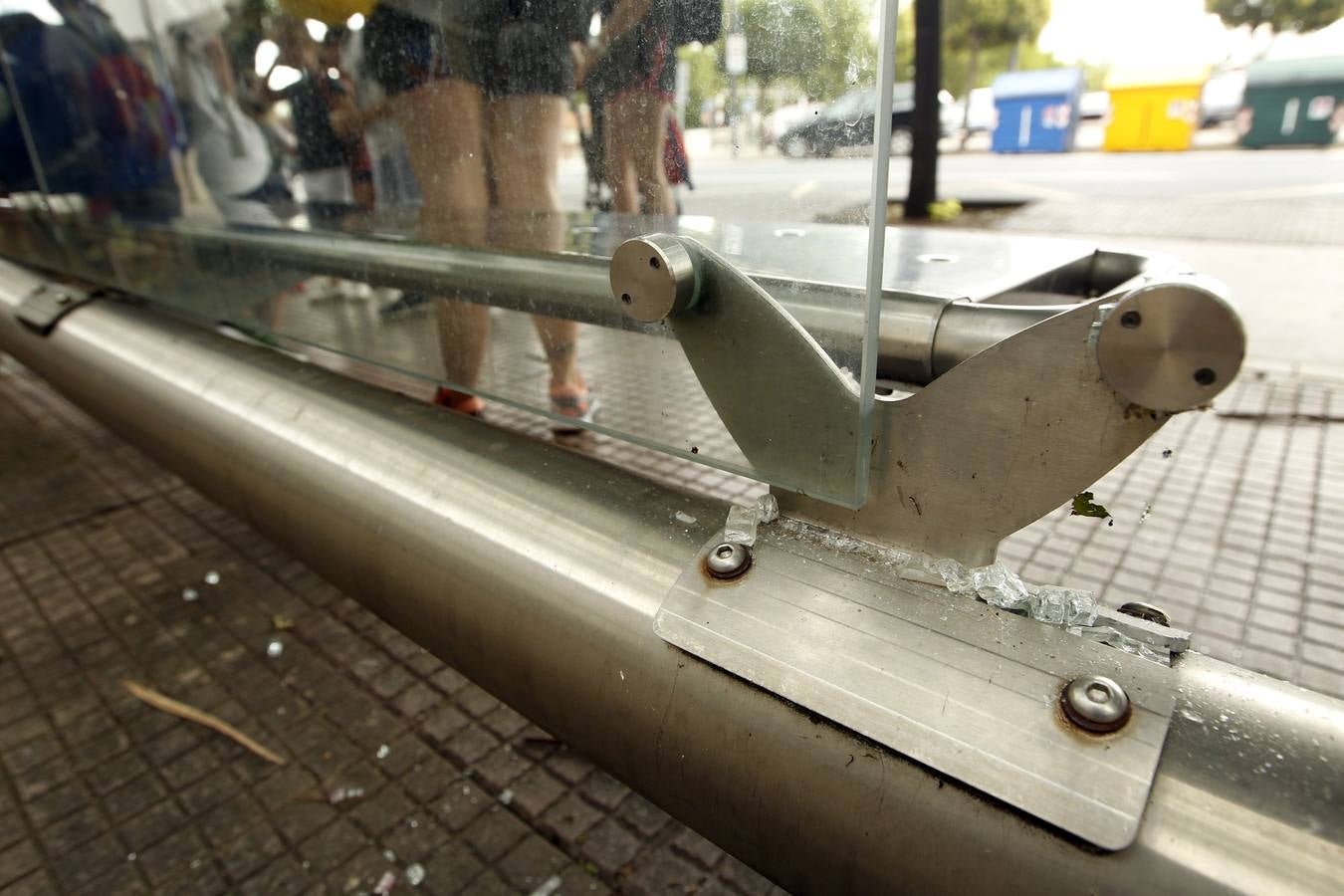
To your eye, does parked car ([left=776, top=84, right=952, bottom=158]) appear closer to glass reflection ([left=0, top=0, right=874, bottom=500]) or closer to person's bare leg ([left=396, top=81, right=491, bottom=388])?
glass reflection ([left=0, top=0, right=874, bottom=500])

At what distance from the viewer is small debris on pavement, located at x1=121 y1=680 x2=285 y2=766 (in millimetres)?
1963

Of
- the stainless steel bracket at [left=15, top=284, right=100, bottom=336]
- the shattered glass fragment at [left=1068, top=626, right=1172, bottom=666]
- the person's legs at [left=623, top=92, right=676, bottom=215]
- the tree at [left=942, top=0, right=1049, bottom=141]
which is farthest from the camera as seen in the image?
the tree at [left=942, top=0, right=1049, bottom=141]

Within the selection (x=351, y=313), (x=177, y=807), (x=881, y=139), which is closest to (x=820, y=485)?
(x=881, y=139)

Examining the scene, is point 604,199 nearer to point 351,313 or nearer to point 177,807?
point 351,313

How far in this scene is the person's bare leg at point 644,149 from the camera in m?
1.01

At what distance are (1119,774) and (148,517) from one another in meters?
3.46

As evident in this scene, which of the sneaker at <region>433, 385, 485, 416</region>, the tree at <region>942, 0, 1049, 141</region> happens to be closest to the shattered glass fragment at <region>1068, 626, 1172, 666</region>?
the sneaker at <region>433, 385, 485, 416</region>

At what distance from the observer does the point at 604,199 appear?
3.84ft

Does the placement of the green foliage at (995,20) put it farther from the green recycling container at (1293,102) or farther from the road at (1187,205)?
the green recycling container at (1293,102)

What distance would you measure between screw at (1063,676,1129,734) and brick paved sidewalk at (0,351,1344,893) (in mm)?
562

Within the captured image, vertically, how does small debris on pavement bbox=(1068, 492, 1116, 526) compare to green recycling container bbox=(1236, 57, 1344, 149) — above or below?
below

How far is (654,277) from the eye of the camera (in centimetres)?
90

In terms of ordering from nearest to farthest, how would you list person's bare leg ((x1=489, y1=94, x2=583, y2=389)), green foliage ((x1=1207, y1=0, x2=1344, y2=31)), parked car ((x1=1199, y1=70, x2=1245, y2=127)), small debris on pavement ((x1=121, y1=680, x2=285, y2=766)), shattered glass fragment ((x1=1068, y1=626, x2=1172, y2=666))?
shattered glass fragment ((x1=1068, y1=626, x2=1172, y2=666)) → person's bare leg ((x1=489, y1=94, x2=583, y2=389)) → small debris on pavement ((x1=121, y1=680, x2=285, y2=766)) → green foliage ((x1=1207, y1=0, x2=1344, y2=31)) → parked car ((x1=1199, y1=70, x2=1245, y2=127))

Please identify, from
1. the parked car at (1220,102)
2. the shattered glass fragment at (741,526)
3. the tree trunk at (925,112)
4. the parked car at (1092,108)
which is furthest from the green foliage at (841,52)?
the parked car at (1092,108)
